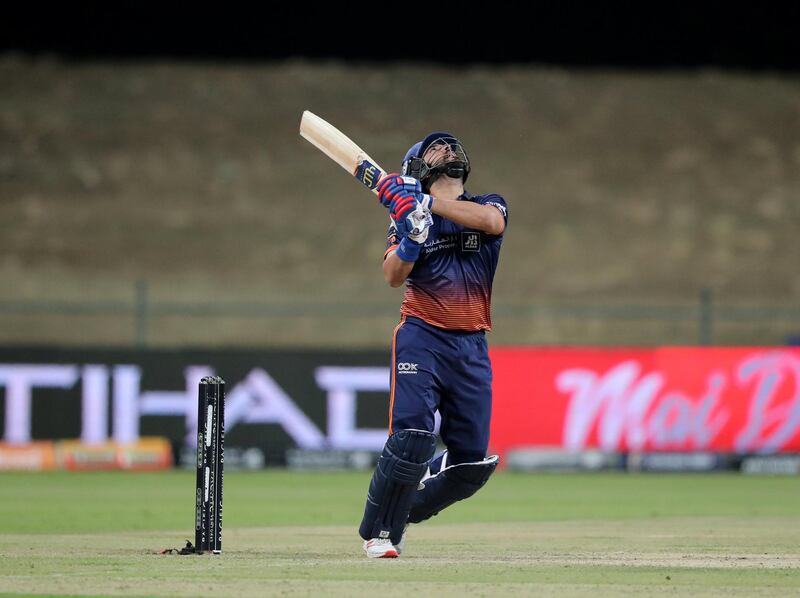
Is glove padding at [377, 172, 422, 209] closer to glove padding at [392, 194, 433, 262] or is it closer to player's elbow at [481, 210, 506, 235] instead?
glove padding at [392, 194, 433, 262]

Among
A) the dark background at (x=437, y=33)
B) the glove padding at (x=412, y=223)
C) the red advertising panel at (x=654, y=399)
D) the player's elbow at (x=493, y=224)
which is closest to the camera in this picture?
the glove padding at (x=412, y=223)

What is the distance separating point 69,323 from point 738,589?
78.4 feet

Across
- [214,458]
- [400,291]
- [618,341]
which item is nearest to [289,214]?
[400,291]

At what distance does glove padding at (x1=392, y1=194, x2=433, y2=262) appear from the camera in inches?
300

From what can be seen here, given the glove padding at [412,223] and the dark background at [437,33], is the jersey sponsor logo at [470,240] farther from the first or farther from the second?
the dark background at [437,33]

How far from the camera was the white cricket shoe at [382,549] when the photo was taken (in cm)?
792

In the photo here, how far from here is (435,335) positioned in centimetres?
793

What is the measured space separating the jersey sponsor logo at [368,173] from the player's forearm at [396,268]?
44 cm

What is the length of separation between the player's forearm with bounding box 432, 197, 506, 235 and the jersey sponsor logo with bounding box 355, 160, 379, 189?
0.42m

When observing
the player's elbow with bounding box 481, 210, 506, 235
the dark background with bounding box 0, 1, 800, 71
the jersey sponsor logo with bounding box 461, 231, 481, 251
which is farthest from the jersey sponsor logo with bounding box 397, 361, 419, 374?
the dark background with bounding box 0, 1, 800, 71

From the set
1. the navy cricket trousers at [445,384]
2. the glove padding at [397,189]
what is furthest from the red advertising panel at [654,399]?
the glove padding at [397,189]

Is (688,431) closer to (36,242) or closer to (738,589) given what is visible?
(738,589)

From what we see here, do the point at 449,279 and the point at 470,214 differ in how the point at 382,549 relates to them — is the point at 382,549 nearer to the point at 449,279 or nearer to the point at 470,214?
the point at 449,279

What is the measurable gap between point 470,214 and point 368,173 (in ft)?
2.12
